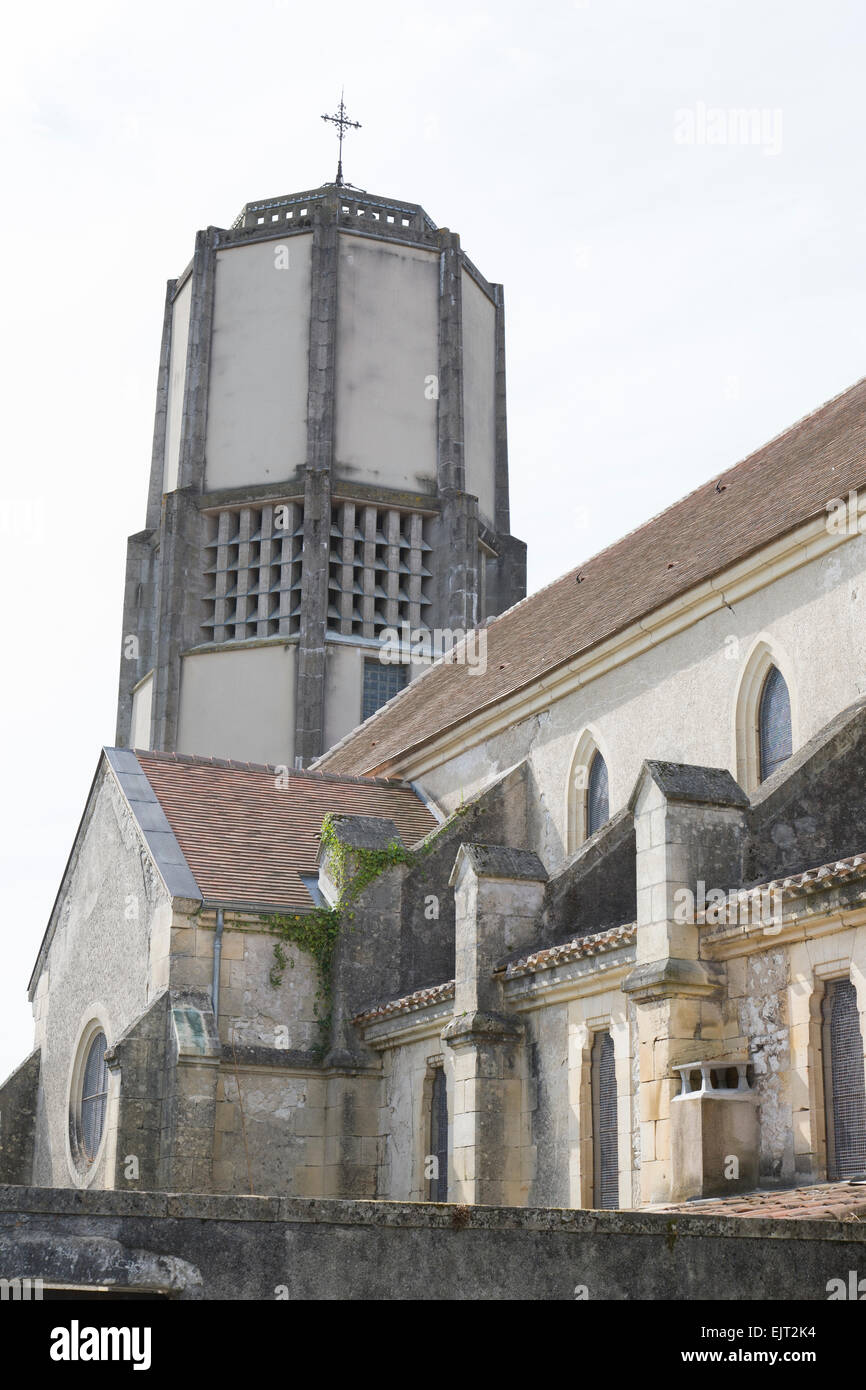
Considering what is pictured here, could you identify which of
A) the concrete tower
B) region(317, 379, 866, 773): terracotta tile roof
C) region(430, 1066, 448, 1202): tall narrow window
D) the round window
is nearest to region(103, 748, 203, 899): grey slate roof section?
the round window

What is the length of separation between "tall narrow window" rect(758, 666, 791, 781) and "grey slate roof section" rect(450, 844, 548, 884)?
7.79ft

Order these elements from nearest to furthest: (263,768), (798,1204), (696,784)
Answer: (798,1204)
(696,784)
(263,768)

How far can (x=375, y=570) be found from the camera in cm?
3916

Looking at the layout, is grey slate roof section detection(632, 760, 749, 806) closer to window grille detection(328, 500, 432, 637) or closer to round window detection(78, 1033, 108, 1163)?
round window detection(78, 1033, 108, 1163)

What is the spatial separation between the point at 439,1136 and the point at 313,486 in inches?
913

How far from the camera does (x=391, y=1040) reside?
59.8 feet

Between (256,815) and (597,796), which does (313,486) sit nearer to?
(256,815)

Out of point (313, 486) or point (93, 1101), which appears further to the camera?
point (313, 486)

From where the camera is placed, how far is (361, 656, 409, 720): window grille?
37.9 meters

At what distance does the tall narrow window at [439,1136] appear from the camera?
17.1 meters

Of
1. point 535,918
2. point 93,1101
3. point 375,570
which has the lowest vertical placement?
point 93,1101

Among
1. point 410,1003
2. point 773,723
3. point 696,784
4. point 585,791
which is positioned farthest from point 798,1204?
point 585,791
